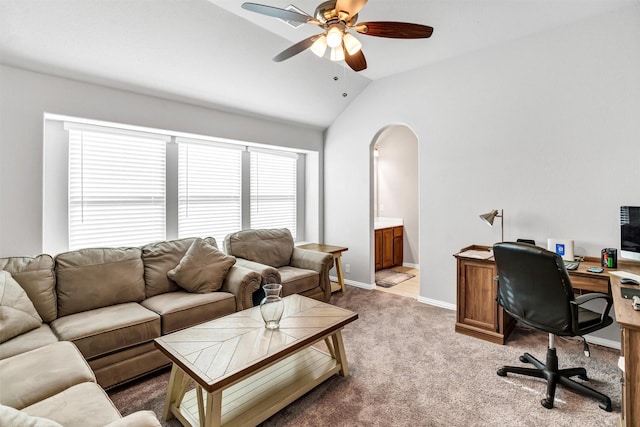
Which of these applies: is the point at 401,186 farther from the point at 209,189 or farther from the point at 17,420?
the point at 17,420

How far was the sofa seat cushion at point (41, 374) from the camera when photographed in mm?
1465

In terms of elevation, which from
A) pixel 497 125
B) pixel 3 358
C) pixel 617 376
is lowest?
pixel 617 376

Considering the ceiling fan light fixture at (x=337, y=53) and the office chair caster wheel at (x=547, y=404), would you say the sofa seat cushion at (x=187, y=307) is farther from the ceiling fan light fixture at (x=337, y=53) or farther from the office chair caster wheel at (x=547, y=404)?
the office chair caster wheel at (x=547, y=404)

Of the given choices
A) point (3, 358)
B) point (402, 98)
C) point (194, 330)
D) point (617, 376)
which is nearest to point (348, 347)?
point (194, 330)

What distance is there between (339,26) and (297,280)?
2.56 m

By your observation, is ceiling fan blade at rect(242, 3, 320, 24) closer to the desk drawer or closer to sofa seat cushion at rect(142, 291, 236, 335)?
sofa seat cushion at rect(142, 291, 236, 335)

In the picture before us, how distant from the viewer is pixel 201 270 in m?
3.06

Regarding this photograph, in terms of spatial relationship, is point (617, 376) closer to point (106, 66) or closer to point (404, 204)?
point (404, 204)

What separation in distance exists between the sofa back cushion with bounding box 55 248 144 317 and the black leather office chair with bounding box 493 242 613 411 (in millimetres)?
3023

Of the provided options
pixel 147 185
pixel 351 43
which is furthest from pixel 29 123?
pixel 351 43

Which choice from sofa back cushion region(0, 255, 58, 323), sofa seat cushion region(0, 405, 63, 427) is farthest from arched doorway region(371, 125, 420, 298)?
sofa seat cushion region(0, 405, 63, 427)

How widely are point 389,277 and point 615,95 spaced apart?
356 centimetres

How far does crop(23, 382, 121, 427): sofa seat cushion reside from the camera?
51.7 inches

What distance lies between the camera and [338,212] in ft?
16.3
